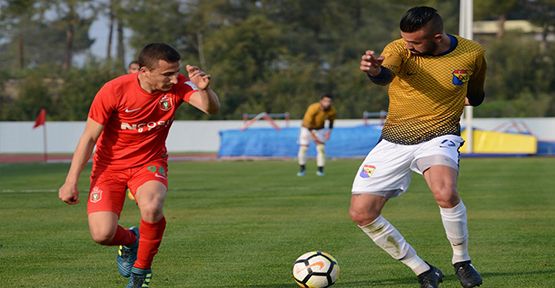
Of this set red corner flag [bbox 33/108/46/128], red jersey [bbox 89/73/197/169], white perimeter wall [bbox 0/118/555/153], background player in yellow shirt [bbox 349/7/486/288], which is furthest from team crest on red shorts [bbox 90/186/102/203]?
white perimeter wall [bbox 0/118/555/153]

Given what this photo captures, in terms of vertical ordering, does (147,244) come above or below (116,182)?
below

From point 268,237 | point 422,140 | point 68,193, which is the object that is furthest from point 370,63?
point 268,237

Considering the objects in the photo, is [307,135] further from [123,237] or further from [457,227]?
[457,227]

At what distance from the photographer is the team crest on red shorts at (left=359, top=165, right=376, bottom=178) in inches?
305

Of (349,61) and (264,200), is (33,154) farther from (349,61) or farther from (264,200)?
(264,200)

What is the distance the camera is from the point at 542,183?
21.5 m

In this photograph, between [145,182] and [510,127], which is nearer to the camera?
[145,182]

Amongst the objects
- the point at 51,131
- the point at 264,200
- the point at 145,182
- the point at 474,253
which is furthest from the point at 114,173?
the point at 51,131

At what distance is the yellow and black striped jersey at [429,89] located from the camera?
25.2ft

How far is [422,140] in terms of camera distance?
774 centimetres

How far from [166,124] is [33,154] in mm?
39384

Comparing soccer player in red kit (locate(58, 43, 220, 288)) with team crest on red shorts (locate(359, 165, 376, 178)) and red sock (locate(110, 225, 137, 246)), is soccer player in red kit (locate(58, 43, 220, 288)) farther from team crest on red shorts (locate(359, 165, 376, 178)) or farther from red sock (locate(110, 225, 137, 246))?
team crest on red shorts (locate(359, 165, 376, 178))

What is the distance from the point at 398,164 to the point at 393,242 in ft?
1.98

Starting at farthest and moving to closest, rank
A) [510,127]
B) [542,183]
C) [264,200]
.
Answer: [510,127] < [542,183] < [264,200]
